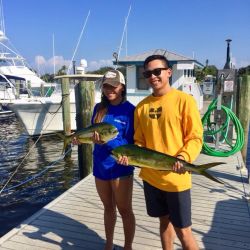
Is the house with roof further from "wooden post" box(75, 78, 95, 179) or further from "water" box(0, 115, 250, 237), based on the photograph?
"wooden post" box(75, 78, 95, 179)

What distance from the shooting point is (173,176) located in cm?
271

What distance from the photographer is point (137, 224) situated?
4.50 m

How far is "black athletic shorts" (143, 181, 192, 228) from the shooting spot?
2.71 m

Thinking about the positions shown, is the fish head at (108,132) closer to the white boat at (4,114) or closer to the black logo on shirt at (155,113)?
the black logo on shirt at (155,113)

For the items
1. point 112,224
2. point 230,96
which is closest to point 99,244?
point 112,224

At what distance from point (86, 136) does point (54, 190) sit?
636 centimetres

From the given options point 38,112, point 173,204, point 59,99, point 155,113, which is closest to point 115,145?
point 155,113

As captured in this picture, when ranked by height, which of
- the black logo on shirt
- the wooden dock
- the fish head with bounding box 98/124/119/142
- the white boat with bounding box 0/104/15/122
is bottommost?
the white boat with bounding box 0/104/15/122

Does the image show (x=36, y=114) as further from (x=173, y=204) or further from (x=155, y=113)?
(x=173, y=204)

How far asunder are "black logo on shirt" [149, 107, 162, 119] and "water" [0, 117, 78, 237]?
515cm

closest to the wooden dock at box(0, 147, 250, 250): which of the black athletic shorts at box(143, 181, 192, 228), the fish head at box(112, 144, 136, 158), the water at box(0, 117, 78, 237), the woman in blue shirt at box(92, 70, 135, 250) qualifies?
the woman in blue shirt at box(92, 70, 135, 250)

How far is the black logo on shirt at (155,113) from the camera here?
274cm

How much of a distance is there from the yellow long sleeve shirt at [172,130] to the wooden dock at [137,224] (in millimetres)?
1453

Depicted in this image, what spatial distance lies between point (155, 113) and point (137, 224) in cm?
225
